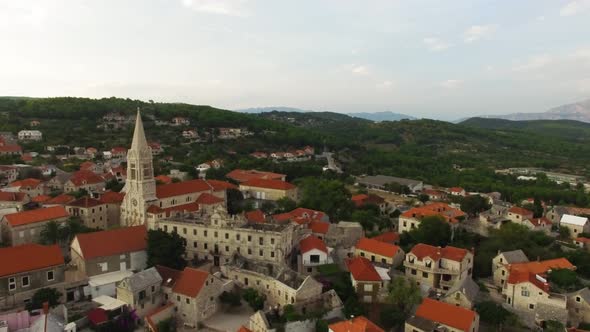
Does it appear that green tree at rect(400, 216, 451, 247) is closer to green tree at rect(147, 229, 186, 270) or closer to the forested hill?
green tree at rect(147, 229, 186, 270)

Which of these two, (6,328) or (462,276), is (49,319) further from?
(462,276)

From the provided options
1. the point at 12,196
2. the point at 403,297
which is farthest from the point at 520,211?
the point at 12,196

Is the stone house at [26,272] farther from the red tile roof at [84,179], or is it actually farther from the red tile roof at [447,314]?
the red tile roof at [447,314]

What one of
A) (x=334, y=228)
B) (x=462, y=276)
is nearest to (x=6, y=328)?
(x=334, y=228)

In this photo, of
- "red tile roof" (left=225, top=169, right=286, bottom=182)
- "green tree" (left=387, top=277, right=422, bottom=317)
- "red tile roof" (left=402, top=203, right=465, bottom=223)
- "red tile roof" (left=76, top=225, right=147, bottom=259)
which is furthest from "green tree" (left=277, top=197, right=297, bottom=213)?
"green tree" (left=387, top=277, right=422, bottom=317)

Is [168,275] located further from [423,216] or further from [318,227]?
[423,216]
